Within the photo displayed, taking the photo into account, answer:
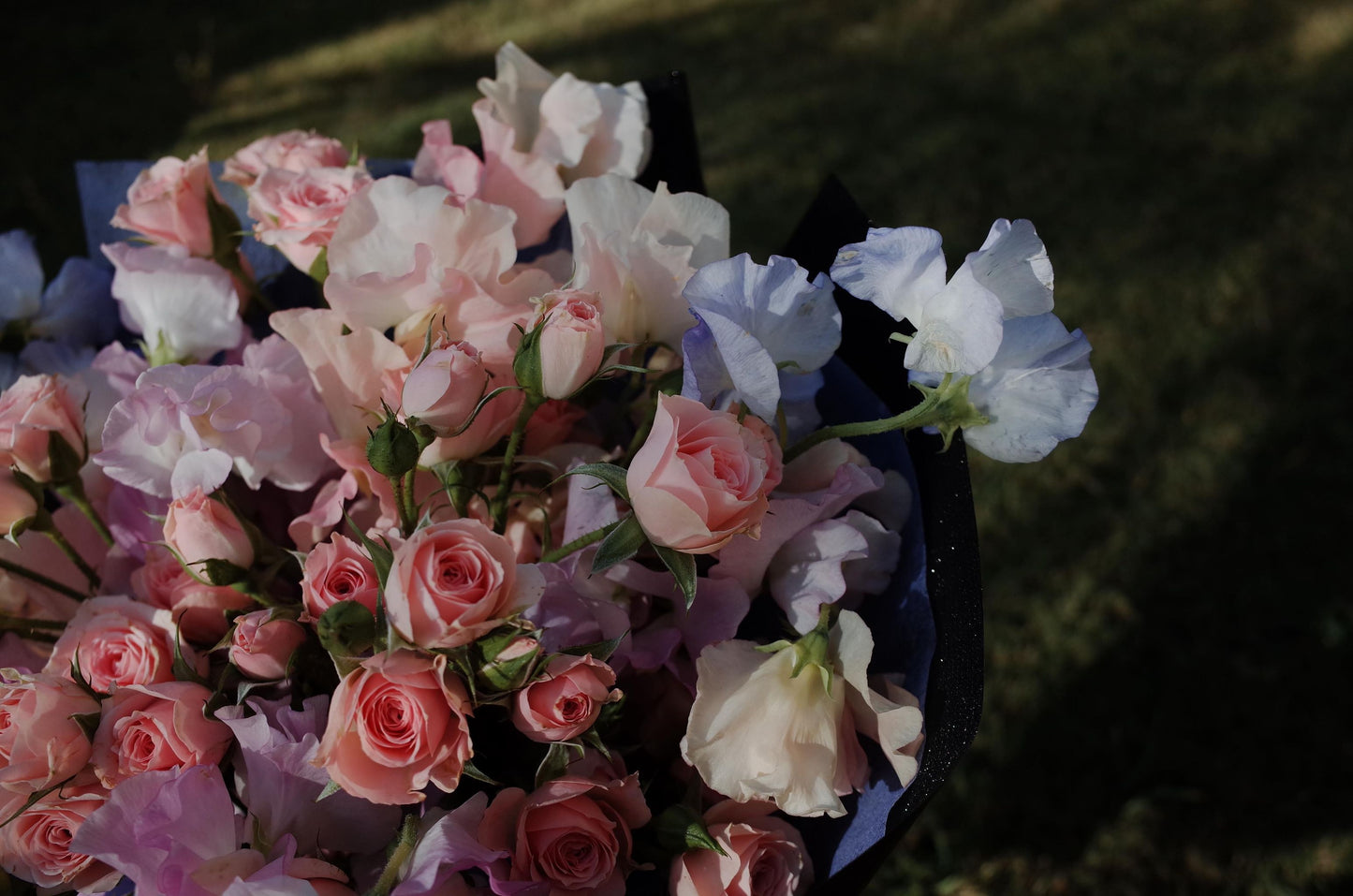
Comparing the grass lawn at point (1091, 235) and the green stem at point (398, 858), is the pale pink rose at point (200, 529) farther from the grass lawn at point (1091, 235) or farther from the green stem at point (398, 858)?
the grass lawn at point (1091, 235)

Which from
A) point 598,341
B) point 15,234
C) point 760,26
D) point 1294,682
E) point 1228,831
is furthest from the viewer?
point 760,26

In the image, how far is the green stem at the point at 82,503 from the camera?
65 cm

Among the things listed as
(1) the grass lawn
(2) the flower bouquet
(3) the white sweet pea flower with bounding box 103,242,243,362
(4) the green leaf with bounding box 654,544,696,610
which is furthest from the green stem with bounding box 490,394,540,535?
(1) the grass lawn

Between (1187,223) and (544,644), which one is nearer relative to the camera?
(544,644)

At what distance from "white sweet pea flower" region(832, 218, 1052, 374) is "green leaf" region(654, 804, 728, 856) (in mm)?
256

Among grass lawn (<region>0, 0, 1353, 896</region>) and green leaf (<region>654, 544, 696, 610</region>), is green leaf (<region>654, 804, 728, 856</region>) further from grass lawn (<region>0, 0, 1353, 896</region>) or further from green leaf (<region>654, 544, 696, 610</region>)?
grass lawn (<region>0, 0, 1353, 896</region>)

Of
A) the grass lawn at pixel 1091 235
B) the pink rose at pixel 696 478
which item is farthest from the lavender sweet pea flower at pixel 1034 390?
the grass lawn at pixel 1091 235

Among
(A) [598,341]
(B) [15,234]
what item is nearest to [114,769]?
(A) [598,341]

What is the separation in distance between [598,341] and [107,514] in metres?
0.36

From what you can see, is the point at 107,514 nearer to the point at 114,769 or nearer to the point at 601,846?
the point at 114,769

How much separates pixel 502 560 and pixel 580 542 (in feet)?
0.28

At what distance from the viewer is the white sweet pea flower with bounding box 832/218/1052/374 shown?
0.52 meters

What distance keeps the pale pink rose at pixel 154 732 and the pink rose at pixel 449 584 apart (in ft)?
0.48

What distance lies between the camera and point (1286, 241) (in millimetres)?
2484
